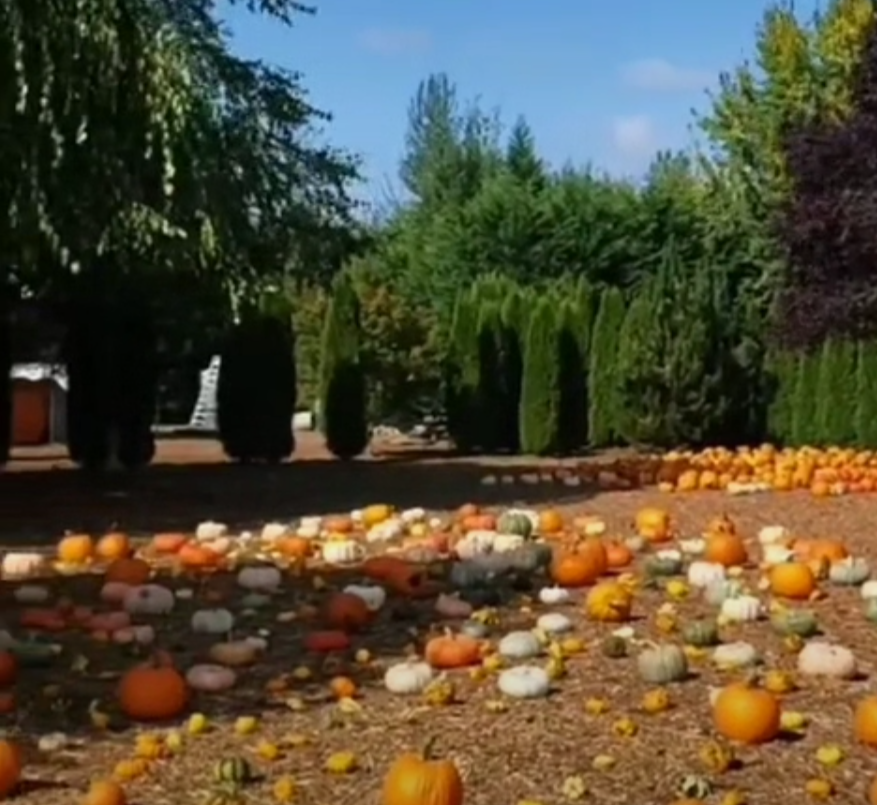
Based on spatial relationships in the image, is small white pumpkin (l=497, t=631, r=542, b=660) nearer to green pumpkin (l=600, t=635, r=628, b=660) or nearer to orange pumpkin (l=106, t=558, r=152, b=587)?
green pumpkin (l=600, t=635, r=628, b=660)

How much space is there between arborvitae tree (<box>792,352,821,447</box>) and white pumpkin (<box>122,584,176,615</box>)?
15.0m

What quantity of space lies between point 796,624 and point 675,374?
1458 centimetres

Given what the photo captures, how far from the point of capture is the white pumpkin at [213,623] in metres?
5.94

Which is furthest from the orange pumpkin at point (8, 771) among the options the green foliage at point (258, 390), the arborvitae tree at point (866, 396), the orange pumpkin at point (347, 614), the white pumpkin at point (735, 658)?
the arborvitae tree at point (866, 396)

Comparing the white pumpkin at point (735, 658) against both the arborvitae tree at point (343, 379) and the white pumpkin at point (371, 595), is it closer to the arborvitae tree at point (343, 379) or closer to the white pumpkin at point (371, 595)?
the white pumpkin at point (371, 595)

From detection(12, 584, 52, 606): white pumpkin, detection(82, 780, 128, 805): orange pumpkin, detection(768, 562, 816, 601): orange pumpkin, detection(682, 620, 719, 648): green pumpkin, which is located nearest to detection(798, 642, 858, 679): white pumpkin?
detection(682, 620, 719, 648): green pumpkin

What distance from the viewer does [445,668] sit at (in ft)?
17.3

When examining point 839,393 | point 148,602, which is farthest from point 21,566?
point 839,393

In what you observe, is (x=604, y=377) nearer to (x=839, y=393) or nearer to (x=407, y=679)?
(x=839, y=393)

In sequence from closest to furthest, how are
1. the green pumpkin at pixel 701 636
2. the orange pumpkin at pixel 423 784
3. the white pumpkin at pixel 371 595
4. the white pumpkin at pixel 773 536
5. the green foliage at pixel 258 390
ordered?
the orange pumpkin at pixel 423 784 < the green pumpkin at pixel 701 636 < the white pumpkin at pixel 371 595 < the white pumpkin at pixel 773 536 < the green foliage at pixel 258 390

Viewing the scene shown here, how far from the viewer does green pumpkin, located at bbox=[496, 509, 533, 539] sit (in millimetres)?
8188

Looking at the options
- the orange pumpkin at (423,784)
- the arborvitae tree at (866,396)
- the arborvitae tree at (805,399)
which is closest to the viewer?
the orange pumpkin at (423,784)

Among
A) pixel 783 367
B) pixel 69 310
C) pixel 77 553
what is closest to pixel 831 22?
pixel 783 367

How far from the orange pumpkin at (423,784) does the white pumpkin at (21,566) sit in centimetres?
375
